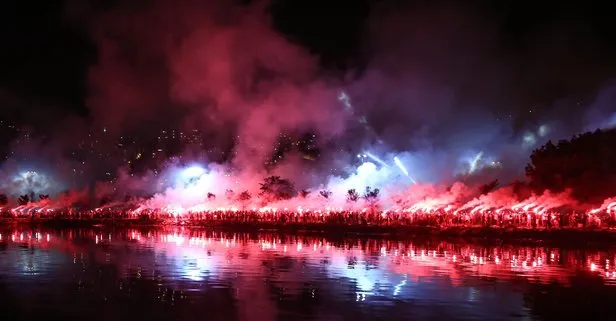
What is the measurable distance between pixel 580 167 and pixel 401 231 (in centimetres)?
1535

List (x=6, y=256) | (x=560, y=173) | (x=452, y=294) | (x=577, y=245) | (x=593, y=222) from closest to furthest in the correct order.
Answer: (x=452, y=294) → (x=6, y=256) → (x=577, y=245) → (x=593, y=222) → (x=560, y=173)

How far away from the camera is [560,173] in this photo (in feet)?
196

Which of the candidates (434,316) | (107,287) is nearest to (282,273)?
(107,287)

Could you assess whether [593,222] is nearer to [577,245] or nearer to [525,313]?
[577,245]

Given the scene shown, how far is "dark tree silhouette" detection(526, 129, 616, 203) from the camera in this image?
182ft

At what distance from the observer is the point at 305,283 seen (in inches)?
991

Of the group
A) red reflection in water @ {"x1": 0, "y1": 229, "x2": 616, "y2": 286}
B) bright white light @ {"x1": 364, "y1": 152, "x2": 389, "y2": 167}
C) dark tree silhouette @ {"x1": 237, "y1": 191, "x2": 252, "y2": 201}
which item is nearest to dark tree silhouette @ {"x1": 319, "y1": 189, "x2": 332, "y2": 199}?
bright white light @ {"x1": 364, "y1": 152, "x2": 389, "y2": 167}

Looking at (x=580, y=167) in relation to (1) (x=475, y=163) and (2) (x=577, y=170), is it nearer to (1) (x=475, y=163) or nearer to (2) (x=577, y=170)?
(2) (x=577, y=170)

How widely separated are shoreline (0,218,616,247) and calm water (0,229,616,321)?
4664mm

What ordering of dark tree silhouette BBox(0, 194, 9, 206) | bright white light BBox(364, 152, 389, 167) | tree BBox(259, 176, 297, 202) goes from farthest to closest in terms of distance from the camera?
dark tree silhouette BBox(0, 194, 9, 206), tree BBox(259, 176, 297, 202), bright white light BBox(364, 152, 389, 167)

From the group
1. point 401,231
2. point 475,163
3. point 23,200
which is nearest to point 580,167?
point 401,231

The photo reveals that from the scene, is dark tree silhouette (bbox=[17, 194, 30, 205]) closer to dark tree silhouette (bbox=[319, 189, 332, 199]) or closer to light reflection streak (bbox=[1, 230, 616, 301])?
dark tree silhouette (bbox=[319, 189, 332, 199])

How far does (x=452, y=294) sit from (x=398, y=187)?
2155 inches

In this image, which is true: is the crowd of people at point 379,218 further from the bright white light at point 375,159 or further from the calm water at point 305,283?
the bright white light at point 375,159
